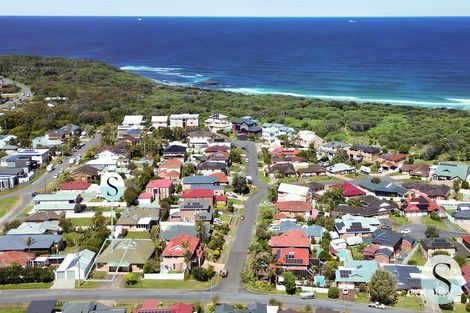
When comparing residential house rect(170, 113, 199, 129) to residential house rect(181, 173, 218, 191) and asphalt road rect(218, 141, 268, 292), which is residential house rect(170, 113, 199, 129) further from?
residential house rect(181, 173, 218, 191)

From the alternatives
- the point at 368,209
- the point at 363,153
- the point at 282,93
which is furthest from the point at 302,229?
the point at 282,93

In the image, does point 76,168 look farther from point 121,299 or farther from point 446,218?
point 446,218

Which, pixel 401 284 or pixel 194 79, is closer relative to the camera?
pixel 401 284

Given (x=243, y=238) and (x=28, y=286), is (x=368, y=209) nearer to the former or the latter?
(x=243, y=238)

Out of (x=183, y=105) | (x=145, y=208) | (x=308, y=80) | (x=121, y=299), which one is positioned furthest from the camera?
(x=308, y=80)

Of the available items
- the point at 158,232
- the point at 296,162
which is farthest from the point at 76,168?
the point at 296,162

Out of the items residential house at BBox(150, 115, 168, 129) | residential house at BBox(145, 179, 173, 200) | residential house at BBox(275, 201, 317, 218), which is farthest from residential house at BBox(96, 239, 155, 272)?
residential house at BBox(150, 115, 168, 129)
